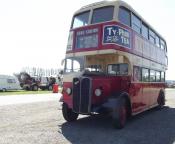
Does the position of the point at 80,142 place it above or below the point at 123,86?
below

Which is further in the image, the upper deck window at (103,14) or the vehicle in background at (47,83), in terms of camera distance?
the vehicle in background at (47,83)

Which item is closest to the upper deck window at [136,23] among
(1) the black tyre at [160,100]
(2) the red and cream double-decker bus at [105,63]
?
(2) the red and cream double-decker bus at [105,63]

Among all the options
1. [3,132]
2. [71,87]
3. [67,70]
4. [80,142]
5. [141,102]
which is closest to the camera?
[80,142]

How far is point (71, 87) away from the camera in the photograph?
36.1ft

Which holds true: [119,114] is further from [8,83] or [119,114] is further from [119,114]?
[8,83]

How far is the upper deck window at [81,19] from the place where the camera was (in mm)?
11698

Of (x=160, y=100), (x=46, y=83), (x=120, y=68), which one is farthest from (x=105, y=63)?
(x=46, y=83)

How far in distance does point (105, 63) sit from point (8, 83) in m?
30.6

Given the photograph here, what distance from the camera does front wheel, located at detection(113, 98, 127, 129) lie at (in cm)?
992

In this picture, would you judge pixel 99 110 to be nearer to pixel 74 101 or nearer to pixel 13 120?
pixel 74 101

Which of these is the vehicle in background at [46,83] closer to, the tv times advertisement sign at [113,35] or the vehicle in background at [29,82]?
the vehicle in background at [29,82]

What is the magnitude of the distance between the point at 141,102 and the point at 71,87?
12.6 ft

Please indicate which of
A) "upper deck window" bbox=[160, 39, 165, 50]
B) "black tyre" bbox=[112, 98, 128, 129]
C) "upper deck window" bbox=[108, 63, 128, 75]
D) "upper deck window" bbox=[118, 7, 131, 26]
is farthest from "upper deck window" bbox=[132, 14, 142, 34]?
"upper deck window" bbox=[160, 39, 165, 50]

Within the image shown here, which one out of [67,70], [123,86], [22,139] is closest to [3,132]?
[22,139]
